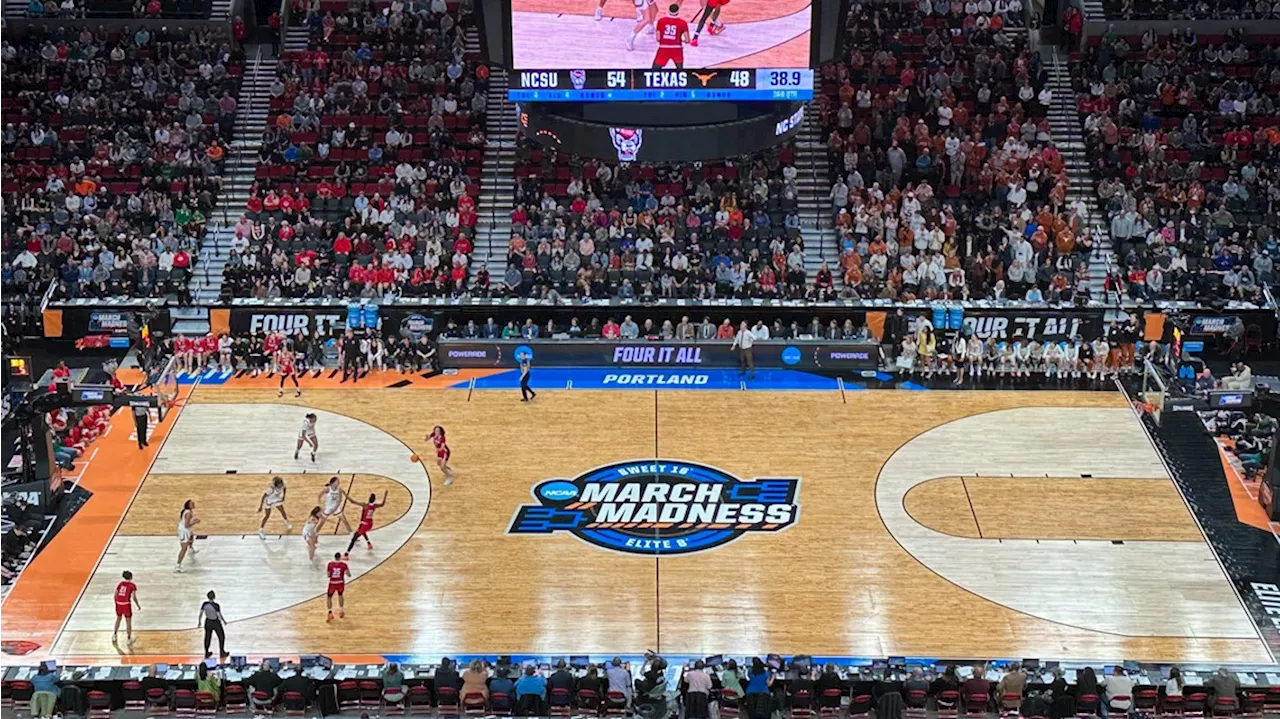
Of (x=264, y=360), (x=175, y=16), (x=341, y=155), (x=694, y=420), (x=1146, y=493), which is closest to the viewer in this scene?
(x=1146, y=493)

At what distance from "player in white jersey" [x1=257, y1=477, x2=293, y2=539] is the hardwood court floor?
0.38m

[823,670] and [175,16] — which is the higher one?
[175,16]

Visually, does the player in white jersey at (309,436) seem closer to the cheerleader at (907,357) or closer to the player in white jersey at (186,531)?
the player in white jersey at (186,531)

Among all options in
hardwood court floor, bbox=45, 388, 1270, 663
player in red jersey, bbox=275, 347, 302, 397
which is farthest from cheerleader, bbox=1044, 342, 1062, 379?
player in red jersey, bbox=275, 347, 302, 397

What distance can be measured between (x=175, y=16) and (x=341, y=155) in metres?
8.75

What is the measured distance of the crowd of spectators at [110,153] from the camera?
4203 centimetres

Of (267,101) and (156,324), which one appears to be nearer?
(156,324)

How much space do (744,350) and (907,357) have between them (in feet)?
12.8

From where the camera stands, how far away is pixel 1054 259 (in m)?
41.9

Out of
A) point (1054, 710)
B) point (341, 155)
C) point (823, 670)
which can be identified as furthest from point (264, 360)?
point (1054, 710)

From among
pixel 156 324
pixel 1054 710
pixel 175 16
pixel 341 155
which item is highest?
pixel 175 16

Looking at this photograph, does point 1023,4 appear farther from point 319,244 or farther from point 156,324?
point 156,324

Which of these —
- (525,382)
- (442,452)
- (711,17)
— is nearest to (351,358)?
(525,382)

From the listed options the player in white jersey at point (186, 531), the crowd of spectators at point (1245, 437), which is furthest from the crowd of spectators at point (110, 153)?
the crowd of spectators at point (1245, 437)
